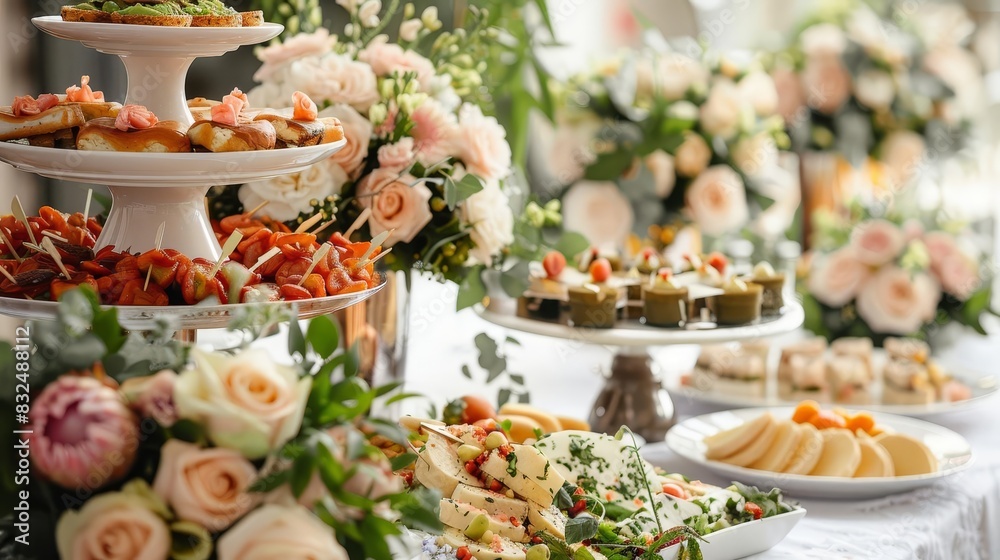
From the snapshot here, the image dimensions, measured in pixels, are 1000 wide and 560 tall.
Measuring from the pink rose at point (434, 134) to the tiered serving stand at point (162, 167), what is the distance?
0.37 meters

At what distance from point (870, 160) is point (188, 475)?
Result: 8.79 ft

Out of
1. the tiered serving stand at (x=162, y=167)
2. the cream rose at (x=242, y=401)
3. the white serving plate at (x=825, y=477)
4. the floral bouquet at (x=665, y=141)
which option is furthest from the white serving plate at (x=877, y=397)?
the cream rose at (x=242, y=401)


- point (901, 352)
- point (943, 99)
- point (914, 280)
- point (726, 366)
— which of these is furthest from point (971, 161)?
point (726, 366)

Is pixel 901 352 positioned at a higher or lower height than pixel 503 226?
lower

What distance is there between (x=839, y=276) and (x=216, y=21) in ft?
5.65

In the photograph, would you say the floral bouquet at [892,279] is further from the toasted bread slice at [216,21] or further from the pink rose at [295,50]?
the toasted bread slice at [216,21]

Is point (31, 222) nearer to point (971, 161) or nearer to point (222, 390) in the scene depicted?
point (222, 390)

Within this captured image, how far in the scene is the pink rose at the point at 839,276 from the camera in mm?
2523

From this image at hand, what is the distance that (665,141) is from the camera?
2.50m

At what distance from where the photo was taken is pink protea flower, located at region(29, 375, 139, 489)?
0.78 meters

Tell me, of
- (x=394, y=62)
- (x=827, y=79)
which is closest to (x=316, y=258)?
(x=394, y=62)

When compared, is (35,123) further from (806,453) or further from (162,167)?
(806,453)

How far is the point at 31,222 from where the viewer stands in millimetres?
1320

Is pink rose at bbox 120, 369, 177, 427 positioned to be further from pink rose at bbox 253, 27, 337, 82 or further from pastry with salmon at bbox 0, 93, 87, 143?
pink rose at bbox 253, 27, 337, 82
